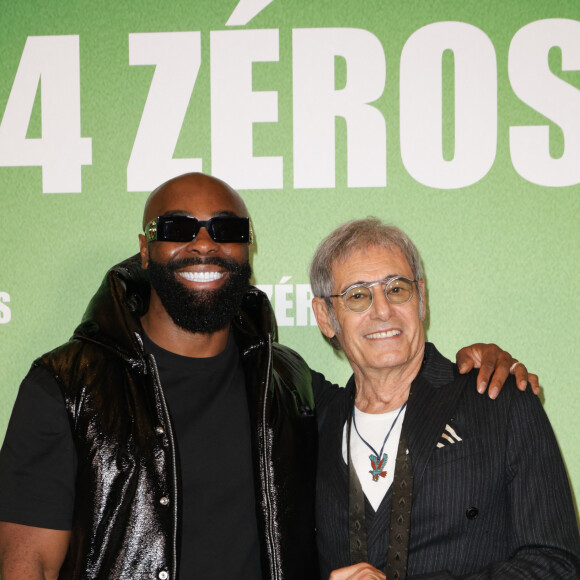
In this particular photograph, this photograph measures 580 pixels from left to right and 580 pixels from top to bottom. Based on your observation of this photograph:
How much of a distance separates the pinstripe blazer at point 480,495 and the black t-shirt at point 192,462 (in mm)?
304

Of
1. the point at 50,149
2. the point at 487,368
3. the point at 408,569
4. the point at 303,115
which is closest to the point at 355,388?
the point at 487,368

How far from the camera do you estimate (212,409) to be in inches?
79.2

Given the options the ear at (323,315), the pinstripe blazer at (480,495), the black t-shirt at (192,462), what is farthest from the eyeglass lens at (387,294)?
the black t-shirt at (192,462)

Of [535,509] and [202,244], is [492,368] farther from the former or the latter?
[202,244]

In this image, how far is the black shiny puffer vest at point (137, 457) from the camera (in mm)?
1794

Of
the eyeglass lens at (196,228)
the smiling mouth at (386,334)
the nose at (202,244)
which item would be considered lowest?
the smiling mouth at (386,334)

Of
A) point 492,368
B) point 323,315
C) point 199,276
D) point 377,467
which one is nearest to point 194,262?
point 199,276

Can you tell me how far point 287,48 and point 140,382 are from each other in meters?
1.59

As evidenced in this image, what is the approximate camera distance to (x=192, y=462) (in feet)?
→ 6.31

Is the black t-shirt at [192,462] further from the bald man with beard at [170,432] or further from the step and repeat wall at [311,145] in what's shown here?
the step and repeat wall at [311,145]

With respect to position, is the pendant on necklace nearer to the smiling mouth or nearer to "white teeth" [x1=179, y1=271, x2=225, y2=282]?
the smiling mouth

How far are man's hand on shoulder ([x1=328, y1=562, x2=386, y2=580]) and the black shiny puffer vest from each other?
26 centimetres

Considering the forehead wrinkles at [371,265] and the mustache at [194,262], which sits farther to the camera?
the mustache at [194,262]

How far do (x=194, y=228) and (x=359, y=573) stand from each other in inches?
42.5
